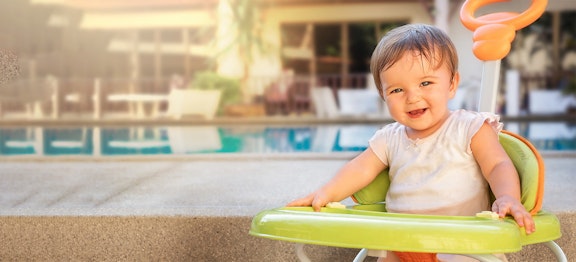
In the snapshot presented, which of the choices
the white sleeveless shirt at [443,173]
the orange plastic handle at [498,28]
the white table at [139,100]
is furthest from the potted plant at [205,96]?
the white sleeveless shirt at [443,173]

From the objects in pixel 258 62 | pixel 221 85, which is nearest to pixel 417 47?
pixel 221 85

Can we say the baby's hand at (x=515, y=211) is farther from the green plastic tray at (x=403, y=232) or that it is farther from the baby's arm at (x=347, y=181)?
the baby's arm at (x=347, y=181)

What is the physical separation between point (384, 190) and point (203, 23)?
46.5 ft

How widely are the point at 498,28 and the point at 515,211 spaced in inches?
24.9

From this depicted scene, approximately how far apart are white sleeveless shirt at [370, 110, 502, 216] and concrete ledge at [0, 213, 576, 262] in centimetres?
49

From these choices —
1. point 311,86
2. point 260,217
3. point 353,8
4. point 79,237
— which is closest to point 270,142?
point 79,237

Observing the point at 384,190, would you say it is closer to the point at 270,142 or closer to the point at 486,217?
the point at 486,217

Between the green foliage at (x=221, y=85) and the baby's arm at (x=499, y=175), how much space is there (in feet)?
37.1

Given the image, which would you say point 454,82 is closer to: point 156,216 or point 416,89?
point 416,89

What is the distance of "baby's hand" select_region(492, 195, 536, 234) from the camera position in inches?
58.4

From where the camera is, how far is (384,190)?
1.95m

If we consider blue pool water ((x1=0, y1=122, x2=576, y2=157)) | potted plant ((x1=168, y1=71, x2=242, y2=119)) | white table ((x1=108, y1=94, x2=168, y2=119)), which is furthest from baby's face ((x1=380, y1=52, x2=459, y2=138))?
white table ((x1=108, y1=94, x2=168, y2=119))

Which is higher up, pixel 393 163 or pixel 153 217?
pixel 393 163

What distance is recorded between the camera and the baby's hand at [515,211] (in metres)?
1.48
